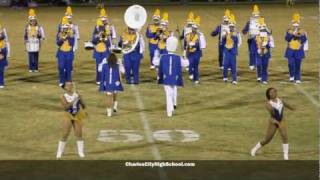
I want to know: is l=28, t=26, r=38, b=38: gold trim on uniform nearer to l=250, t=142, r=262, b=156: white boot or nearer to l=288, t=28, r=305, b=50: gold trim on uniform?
l=288, t=28, r=305, b=50: gold trim on uniform

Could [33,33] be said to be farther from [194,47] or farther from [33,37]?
[194,47]

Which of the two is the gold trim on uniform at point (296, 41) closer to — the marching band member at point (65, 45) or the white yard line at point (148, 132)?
the white yard line at point (148, 132)

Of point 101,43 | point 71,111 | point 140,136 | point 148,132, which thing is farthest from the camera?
point 101,43

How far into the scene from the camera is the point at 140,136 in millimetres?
15148

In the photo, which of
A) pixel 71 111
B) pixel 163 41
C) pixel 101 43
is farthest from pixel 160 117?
pixel 163 41

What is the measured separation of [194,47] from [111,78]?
16.9ft

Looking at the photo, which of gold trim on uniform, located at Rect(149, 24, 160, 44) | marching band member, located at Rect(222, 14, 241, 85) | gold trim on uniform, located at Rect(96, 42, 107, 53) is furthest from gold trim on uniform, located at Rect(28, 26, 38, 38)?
marching band member, located at Rect(222, 14, 241, 85)

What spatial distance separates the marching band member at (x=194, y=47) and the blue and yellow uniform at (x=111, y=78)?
188 inches

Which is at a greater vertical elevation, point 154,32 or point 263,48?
point 154,32

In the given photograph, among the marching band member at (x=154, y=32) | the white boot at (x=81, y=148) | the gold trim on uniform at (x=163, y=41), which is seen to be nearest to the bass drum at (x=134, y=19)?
the gold trim on uniform at (x=163, y=41)

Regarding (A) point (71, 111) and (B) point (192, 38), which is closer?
(A) point (71, 111)

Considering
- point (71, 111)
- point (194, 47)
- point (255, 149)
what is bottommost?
point (255, 149)

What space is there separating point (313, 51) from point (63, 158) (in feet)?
56.3

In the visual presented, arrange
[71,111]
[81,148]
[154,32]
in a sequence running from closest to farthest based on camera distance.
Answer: [71,111], [81,148], [154,32]
